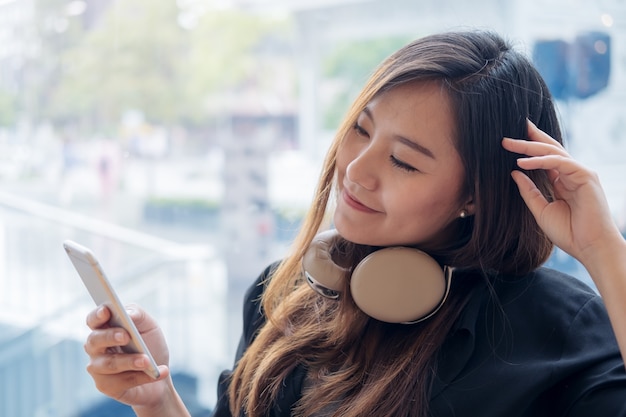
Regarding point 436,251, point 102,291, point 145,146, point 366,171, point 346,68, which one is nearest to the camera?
point 102,291

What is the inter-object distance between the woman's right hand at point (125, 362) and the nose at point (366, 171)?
400 mm

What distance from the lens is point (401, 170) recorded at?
1067 millimetres

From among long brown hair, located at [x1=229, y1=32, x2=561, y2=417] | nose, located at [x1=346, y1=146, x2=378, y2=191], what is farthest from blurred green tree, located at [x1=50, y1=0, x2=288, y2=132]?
nose, located at [x1=346, y1=146, x2=378, y2=191]

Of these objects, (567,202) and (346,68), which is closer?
(567,202)

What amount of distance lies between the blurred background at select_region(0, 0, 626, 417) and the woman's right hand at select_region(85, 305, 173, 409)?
3.57 ft

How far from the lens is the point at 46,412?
2.34 meters

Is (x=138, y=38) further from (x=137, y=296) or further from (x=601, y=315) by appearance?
(x=601, y=315)

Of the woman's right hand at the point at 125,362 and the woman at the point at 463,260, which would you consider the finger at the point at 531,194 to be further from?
the woman's right hand at the point at 125,362

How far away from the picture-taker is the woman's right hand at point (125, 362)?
100 cm

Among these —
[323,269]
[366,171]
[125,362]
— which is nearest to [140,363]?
[125,362]

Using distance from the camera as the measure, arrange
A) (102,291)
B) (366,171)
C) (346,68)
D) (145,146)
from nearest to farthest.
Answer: (102,291), (366,171), (346,68), (145,146)

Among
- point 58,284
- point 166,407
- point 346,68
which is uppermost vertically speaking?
point 346,68

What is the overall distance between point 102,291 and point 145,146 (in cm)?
141

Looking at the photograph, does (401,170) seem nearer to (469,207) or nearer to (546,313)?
(469,207)
